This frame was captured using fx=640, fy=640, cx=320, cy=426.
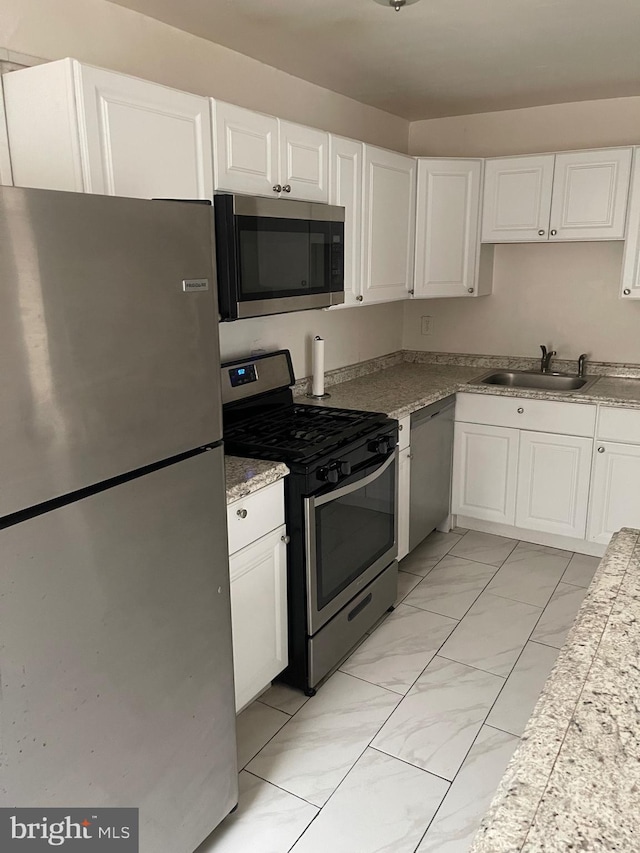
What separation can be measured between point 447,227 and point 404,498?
5.23 feet

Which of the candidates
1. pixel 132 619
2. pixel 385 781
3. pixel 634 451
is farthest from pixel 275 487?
pixel 634 451

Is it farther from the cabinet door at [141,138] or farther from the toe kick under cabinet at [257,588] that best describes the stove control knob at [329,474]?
the cabinet door at [141,138]

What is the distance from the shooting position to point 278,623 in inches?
89.5

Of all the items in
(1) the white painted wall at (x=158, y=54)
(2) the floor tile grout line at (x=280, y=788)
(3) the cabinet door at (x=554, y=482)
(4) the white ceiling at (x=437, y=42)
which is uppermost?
(4) the white ceiling at (x=437, y=42)

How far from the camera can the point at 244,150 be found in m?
2.21

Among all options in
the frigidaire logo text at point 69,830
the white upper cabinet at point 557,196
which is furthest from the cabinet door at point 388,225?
the frigidaire logo text at point 69,830

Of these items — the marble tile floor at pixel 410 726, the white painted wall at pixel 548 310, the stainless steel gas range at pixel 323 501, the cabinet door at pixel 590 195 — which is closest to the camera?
the marble tile floor at pixel 410 726

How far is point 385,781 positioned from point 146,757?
0.90 meters

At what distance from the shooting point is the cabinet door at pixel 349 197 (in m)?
2.77

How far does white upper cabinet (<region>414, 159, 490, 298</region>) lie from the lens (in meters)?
3.56

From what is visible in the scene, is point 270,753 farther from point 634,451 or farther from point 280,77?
point 280,77

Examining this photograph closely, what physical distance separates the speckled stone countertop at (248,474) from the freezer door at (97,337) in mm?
466

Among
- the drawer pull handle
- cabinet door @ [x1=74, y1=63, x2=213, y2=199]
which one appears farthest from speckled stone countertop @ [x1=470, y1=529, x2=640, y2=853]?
cabinet door @ [x1=74, y1=63, x2=213, y2=199]

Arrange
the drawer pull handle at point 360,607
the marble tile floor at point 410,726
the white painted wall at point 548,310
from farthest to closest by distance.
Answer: the white painted wall at point 548,310 → the drawer pull handle at point 360,607 → the marble tile floor at point 410,726
